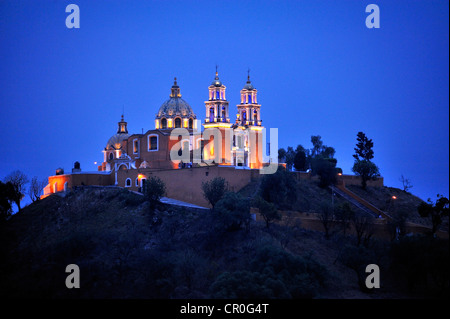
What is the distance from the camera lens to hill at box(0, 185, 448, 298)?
4134cm

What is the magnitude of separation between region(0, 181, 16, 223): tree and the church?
4389 mm

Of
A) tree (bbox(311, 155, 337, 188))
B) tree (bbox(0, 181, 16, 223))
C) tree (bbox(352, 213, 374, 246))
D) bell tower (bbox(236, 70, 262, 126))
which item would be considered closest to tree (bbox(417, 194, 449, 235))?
tree (bbox(352, 213, 374, 246))

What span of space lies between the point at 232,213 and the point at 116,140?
90.5 feet

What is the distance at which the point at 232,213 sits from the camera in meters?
48.3

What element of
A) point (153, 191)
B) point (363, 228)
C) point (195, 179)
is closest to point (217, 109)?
point (195, 179)

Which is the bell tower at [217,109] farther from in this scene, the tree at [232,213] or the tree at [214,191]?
the tree at [232,213]

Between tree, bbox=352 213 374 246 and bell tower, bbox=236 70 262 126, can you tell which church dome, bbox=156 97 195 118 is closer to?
bell tower, bbox=236 70 262 126

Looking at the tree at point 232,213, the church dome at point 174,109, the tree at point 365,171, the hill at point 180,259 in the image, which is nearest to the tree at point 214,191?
the hill at point 180,259

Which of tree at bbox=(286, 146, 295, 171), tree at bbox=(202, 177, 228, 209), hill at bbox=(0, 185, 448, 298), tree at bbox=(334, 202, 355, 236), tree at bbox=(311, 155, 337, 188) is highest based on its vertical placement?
tree at bbox=(286, 146, 295, 171)
